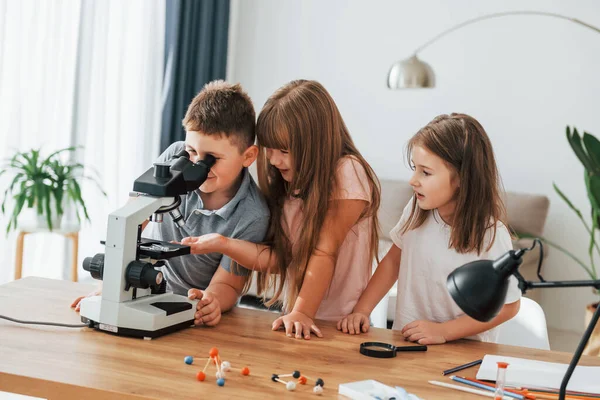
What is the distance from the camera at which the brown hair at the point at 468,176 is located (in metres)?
1.85

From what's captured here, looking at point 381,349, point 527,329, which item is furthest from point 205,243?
point 527,329

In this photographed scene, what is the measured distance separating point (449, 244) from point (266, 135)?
56cm

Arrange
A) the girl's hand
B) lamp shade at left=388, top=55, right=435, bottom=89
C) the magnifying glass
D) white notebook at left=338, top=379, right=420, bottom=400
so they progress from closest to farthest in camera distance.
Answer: white notebook at left=338, top=379, right=420, bottom=400 → the magnifying glass → the girl's hand → lamp shade at left=388, top=55, right=435, bottom=89

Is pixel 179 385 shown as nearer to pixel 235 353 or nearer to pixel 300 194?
pixel 235 353

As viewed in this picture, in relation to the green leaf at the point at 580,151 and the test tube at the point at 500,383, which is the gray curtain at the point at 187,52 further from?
the test tube at the point at 500,383

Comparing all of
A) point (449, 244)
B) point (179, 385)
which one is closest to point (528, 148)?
point (449, 244)

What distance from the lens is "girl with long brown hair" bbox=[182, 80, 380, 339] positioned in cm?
186

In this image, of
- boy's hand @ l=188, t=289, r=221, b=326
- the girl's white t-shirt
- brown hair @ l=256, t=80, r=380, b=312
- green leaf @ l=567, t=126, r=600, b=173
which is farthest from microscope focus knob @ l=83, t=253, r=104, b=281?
green leaf @ l=567, t=126, r=600, b=173

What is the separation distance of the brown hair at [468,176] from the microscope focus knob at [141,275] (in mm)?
782

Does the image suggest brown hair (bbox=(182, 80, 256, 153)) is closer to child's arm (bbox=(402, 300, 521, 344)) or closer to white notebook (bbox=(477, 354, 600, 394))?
child's arm (bbox=(402, 300, 521, 344))

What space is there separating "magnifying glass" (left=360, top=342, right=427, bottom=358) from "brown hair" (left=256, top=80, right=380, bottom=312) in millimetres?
329

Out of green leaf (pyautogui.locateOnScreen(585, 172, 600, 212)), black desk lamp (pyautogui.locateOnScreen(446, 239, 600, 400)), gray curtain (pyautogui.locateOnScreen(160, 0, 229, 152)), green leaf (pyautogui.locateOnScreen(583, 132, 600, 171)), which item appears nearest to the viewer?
black desk lamp (pyautogui.locateOnScreen(446, 239, 600, 400))

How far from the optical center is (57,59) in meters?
3.93

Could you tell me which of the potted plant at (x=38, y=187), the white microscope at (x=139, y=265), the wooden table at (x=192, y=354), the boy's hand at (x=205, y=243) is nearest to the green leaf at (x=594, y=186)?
the wooden table at (x=192, y=354)
